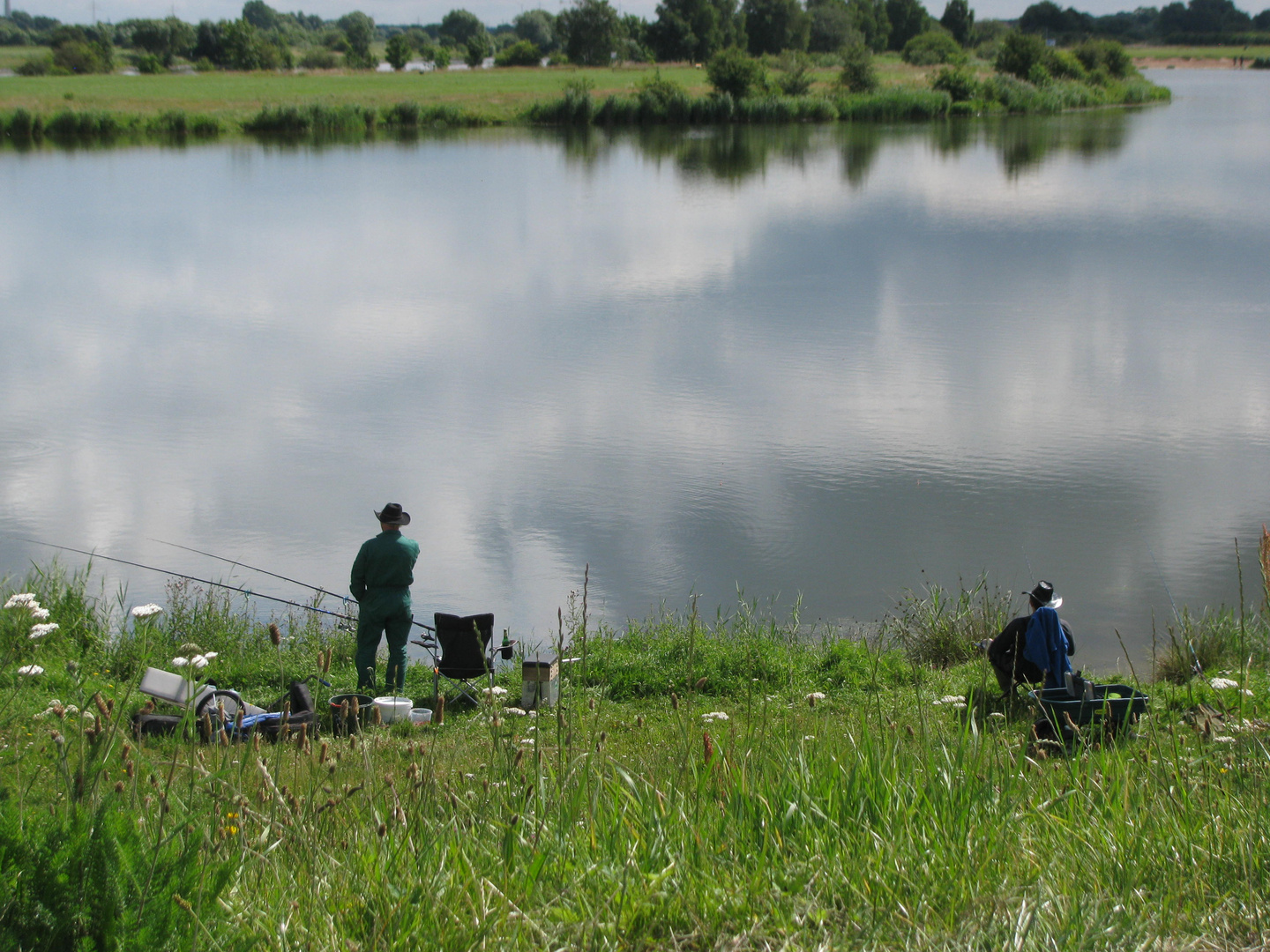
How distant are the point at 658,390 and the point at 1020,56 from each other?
204ft

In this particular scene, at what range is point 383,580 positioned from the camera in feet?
23.8

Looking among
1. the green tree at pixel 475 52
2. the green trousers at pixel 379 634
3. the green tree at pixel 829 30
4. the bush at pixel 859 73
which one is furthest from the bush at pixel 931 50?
Result: the green trousers at pixel 379 634

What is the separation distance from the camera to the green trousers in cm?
726

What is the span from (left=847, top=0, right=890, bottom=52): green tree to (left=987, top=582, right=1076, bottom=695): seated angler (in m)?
111

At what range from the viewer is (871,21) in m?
112

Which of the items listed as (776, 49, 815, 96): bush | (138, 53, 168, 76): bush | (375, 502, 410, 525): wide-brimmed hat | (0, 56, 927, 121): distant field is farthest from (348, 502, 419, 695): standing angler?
(138, 53, 168, 76): bush

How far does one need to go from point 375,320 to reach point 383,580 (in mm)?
11687

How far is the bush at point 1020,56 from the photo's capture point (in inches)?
2665

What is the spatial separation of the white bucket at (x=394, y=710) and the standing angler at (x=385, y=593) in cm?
64

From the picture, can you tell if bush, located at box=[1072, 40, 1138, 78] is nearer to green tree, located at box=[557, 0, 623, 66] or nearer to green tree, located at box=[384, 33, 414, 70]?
green tree, located at box=[557, 0, 623, 66]

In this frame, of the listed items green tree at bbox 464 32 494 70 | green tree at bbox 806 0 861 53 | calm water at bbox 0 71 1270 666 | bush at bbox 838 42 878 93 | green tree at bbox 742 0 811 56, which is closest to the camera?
calm water at bbox 0 71 1270 666

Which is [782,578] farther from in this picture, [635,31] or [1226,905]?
[635,31]

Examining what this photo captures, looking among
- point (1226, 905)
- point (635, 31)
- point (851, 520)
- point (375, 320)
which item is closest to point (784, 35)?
point (635, 31)

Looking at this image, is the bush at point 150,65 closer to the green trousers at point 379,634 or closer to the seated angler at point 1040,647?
the green trousers at point 379,634
